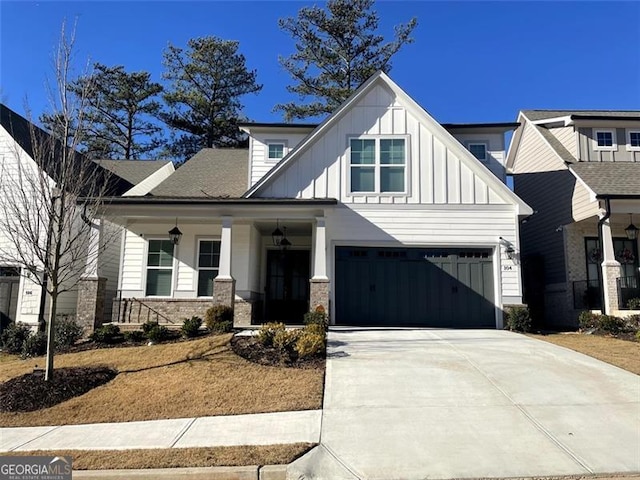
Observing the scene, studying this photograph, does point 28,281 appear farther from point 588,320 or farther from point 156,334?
point 588,320

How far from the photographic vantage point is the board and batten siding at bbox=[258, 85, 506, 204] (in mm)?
14383

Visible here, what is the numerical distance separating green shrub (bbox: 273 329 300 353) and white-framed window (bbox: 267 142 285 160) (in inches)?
318

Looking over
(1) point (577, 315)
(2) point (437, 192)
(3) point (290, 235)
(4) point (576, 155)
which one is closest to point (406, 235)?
(2) point (437, 192)

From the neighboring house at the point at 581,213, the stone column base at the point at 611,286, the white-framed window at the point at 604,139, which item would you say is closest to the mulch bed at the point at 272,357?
the stone column base at the point at 611,286

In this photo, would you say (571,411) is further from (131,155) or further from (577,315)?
(131,155)

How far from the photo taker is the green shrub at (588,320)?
13352mm

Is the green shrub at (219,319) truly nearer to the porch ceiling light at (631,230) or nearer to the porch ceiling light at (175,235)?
the porch ceiling light at (175,235)

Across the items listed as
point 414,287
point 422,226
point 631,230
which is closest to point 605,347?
point 414,287

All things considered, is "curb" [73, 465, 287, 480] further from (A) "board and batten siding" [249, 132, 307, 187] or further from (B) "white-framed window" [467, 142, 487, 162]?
(B) "white-framed window" [467, 142, 487, 162]

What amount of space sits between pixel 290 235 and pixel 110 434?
430 inches

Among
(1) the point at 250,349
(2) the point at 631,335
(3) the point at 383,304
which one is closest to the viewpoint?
(1) the point at 250,349

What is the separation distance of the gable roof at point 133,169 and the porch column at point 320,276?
9857 mm

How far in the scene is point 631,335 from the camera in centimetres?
1225

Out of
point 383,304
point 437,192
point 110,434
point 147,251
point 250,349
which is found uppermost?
point 437,192
